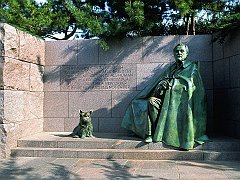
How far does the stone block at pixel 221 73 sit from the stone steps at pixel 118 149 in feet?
4.89

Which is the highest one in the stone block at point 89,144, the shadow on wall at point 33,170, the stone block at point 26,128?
the stone block at point 26,128

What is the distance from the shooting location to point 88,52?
8.37 metres

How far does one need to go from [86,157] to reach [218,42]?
409 centimetres

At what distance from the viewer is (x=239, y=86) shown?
6.91 metres

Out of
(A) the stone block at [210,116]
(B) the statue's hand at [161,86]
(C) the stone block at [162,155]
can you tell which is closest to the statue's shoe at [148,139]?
(C) the stone block at [162,155]

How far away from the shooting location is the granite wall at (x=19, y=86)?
657 cm

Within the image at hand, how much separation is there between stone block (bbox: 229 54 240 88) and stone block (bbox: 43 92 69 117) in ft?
13.3

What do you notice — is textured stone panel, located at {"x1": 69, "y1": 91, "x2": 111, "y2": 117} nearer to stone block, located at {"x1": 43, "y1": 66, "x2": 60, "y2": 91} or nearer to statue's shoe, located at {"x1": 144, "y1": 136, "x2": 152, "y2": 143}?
stone block, located at {"x1": 43, "y1": 66, "x2": 60, "y2": 91}

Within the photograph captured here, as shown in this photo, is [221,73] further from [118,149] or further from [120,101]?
[118,149]

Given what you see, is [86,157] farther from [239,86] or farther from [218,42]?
[218,42]

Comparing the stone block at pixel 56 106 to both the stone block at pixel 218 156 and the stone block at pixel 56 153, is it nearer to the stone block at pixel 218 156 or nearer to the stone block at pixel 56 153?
the stone block at pixel 56 153

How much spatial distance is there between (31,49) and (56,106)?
5.27 ft

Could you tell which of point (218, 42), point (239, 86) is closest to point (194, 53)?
point (218, 42)

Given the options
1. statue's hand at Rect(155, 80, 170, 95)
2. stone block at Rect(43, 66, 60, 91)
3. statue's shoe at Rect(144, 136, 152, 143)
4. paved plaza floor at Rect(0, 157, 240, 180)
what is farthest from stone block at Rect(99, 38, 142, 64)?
paved plaza floor at Rect(0, 157, 240, 180)
